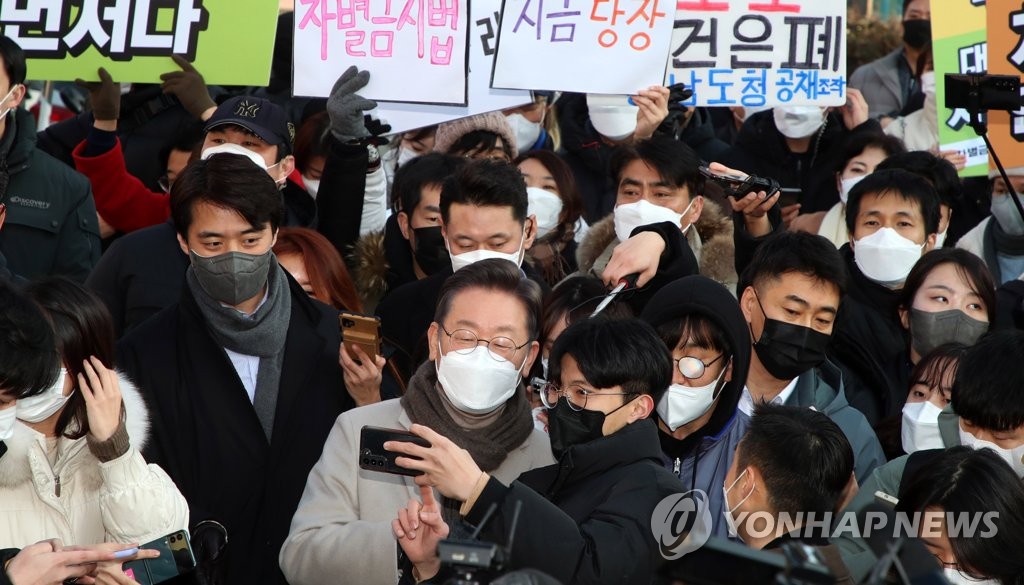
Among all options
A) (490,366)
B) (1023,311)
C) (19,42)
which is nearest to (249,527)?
(490,366)

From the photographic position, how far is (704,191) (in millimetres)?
7398

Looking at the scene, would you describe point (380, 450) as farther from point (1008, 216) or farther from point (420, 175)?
point (1008, 216)

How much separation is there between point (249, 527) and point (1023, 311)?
3602 millimetres

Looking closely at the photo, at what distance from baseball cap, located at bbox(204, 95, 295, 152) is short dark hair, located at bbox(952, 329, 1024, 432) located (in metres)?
3.03

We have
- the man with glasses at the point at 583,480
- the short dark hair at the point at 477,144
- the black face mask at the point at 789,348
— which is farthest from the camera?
the short dark hair at the point at 477,144

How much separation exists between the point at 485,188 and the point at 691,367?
127 centimetres

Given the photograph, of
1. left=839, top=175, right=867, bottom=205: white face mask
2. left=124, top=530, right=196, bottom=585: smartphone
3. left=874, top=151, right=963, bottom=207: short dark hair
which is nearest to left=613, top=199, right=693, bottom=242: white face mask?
left=874, top=151, right=963, bottom=207: short dark hair

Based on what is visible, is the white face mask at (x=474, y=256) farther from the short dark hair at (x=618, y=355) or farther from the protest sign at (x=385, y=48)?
the protest sign at (x=385, y=48)

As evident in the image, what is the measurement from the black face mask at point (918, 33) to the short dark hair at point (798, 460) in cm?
651

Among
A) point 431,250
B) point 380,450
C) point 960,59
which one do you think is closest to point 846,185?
point 960,59

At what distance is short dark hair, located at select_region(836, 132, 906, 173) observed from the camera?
25.4 feet

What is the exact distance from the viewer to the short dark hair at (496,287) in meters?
4.57

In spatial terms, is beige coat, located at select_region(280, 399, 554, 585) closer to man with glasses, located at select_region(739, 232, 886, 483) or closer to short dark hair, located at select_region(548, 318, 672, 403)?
short dark hair, located at select_region(548, 318, 672, 403)

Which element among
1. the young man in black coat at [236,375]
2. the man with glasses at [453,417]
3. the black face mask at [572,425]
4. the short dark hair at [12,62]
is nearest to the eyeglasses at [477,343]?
the man with glasses at [453,417]
